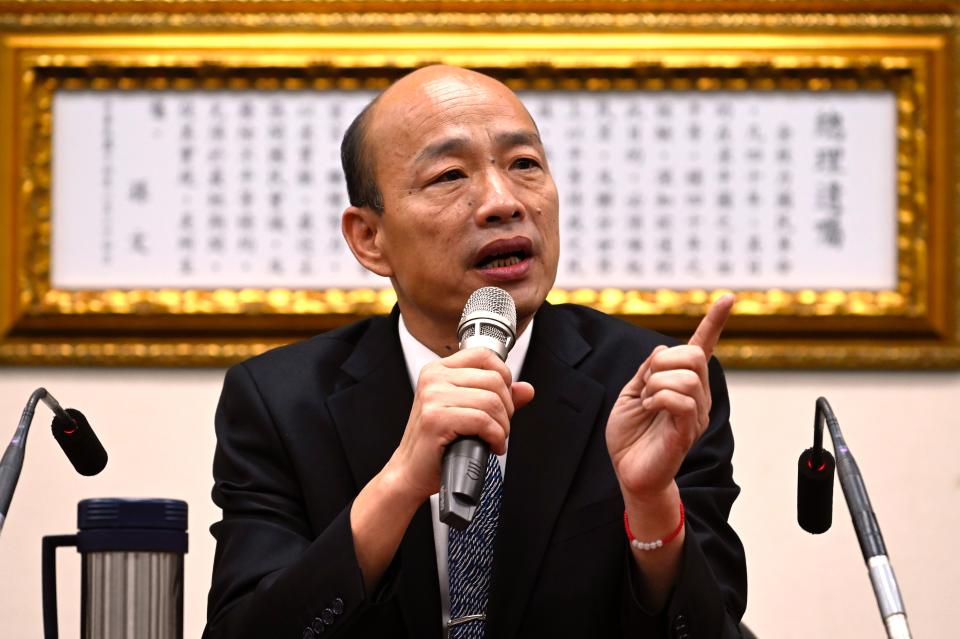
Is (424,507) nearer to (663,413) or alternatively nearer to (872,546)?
(663,413)

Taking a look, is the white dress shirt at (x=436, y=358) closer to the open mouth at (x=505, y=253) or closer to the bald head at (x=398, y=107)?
the open mouth at (x=505, y=253)

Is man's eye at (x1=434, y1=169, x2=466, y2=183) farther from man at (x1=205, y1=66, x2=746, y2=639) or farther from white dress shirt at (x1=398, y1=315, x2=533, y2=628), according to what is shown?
white dress shirt at (x1=398, y1=315, x2=533, y2=628)

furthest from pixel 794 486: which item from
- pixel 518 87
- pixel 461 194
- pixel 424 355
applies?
pixel 461 194

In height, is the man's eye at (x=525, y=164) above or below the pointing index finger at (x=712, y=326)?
above

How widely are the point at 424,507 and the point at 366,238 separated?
0.59 metres

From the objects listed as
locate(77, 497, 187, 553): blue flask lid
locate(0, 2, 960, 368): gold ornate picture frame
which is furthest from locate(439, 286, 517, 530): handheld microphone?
locate(0, 2, 960, 368): gold ornate picture frame

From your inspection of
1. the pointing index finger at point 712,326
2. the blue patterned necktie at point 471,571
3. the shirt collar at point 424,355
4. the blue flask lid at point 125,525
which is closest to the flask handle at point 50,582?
the blue flask lid at point 125,525

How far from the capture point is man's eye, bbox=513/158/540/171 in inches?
101

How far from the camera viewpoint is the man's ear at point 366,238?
274cm

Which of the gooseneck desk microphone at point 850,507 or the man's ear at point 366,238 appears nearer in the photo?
the gooseneck desk microphone at point 850,507

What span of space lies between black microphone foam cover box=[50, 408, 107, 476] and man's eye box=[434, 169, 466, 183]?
0.77 metres

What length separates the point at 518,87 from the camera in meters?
→ 3.74

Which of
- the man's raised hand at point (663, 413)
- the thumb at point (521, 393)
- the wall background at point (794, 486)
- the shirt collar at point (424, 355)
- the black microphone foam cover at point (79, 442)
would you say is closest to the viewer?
the man's raised hand at point (663, 413)

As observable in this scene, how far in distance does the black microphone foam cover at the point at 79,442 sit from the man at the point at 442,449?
27cm
